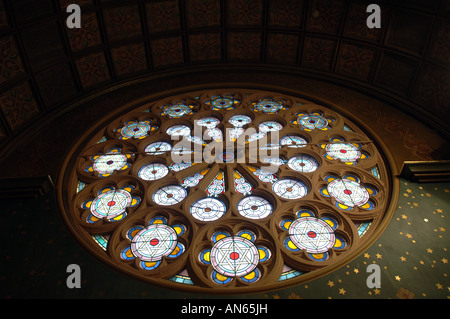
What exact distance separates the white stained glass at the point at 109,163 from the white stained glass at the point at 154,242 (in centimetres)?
214

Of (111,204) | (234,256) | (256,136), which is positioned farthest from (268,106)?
(234,256)

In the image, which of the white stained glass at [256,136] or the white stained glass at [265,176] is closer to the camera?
the white stained glass at [265,176]

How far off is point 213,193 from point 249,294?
2.62 meters

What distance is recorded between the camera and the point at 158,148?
10.2 meters

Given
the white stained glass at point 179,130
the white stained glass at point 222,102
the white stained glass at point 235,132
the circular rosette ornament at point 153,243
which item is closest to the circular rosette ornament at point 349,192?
the white stained glass at point 235,132

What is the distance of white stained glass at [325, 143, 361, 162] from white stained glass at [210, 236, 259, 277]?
323 centimetres

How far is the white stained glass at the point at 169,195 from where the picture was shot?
859 cm

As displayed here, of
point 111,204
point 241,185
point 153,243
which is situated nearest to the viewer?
point 153,243

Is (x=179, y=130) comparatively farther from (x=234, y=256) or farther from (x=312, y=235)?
(x=312, y=235)

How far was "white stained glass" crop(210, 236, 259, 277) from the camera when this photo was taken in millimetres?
7172

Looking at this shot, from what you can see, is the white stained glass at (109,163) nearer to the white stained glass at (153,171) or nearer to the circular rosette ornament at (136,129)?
the white stained glass at (153,171)

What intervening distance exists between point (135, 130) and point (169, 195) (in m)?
2.79

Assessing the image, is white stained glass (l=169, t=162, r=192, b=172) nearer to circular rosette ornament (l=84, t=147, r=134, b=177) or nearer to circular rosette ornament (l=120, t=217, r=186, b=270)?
circular rosette ornament (l=84, t=147, r=134, b=177)

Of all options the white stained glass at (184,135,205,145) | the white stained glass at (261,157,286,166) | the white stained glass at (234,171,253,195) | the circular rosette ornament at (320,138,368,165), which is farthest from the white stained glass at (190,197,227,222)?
the circular rosette ornament at (320,138,368,165)
